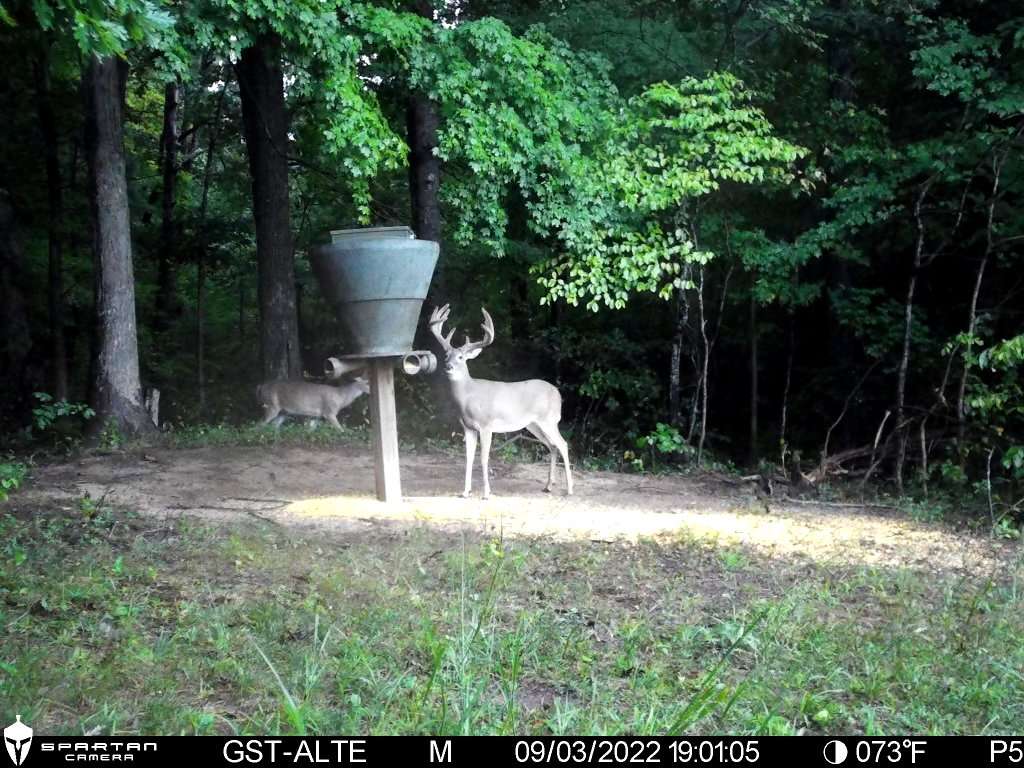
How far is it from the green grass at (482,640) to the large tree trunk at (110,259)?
5.43 m

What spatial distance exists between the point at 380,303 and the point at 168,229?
13.5 meters

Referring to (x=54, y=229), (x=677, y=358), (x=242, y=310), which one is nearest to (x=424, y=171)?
(x=677, y=358)

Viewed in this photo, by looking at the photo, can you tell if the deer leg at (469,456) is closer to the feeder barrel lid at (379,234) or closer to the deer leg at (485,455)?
the deer leg at (485,455)

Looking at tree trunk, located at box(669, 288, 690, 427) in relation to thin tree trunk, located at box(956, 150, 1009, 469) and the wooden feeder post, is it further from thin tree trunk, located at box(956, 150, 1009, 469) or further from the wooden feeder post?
the wooden feeder post

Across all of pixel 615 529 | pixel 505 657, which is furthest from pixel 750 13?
pixel 505 657

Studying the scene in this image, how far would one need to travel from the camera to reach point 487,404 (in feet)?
33.2

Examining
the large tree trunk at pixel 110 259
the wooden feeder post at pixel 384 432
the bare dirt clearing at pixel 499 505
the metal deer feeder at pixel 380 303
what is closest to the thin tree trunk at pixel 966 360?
the bare dirt clearing at pixel 499 505

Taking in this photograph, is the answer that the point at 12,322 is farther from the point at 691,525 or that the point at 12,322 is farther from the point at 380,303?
the point at 691,525

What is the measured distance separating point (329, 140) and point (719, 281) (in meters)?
7.23

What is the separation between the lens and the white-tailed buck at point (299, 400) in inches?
593

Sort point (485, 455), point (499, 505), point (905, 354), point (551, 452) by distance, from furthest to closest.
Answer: point (905, 354) → point (551, 452) → point (485, 455) → point (499, 505)
